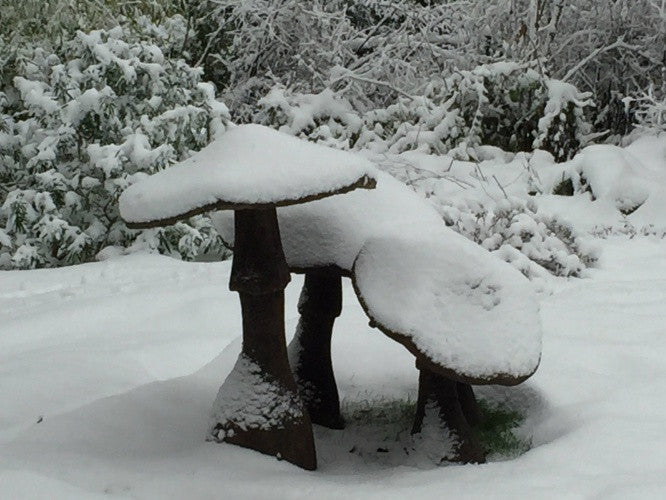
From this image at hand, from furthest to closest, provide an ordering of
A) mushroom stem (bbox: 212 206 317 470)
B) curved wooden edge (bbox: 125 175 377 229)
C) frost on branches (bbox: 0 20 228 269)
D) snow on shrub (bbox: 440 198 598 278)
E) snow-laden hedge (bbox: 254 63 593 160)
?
snow-laden hedge (bbox: 254 63 593 160) < frost on branches (bbox: 0 20 228 269) < snow on shrub (bbox: 440 198 598 278) < mushroom stem (bbox: 212 206 317 470) < curved wooden edge (bbox: 125 175 377 229)

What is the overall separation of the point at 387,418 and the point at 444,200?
10.6ft

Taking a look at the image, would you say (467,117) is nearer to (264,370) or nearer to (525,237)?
(525,237)

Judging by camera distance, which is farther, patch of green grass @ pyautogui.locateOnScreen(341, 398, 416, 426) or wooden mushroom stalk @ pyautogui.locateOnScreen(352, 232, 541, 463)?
patch of green grass @ pyautogui.locateOnScreen(341, 398, 416, 426)

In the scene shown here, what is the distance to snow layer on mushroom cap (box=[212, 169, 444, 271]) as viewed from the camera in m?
2.38

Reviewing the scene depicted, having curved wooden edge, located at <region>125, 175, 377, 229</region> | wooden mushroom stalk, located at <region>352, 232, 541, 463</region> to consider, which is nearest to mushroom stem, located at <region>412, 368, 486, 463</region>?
wooden mushroom stalk, located at <region>352, 232, 541, 463</region>

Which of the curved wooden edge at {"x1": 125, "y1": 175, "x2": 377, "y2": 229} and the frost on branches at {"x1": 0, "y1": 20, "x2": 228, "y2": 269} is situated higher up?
the curved wooden edge at {"x1": 125, "y1": 175, "x2": 377, "y2": 229}

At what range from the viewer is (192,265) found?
547cm

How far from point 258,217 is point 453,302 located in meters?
0.59

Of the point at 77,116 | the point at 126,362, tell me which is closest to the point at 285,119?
the point at 77,116

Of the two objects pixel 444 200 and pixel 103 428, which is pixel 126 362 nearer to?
pixel 103 428

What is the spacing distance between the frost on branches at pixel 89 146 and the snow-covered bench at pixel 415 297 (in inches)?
136


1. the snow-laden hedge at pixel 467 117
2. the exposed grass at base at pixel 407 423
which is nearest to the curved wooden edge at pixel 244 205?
the exposed grass at base at pixel 407 423

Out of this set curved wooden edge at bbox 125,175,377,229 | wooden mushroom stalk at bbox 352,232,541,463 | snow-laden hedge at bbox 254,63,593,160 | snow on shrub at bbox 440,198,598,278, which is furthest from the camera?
snow-laden hedge at bbox 254,63,593,160

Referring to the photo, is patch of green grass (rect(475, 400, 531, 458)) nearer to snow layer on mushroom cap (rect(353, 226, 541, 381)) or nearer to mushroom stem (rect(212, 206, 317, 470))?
snow layer on mushroom cap (rect(353, 226, 541, 381))
